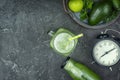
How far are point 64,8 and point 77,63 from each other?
258mm

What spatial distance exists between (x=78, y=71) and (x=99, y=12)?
284 millimetres

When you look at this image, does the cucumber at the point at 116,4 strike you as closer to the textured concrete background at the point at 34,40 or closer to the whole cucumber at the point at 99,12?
the whole cucumber at the point at 99,12

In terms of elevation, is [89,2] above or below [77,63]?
above

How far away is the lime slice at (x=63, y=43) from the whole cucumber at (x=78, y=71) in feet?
0.19

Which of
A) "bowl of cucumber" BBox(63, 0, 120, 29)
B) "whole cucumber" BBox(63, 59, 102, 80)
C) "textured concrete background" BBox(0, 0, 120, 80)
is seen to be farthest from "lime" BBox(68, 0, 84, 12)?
"whole cucumber" BBox(63, 59, 102, 80)

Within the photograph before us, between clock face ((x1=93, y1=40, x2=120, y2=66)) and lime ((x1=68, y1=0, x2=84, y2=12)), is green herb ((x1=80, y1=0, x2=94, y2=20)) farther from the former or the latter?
clock face ((x1=93, y1=40, x2=120, y2=66))

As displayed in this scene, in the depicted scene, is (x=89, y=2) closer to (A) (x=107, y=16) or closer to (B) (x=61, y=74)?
(A) (x=107, y=16)

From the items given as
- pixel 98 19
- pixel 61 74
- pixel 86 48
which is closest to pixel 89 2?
pixel 98 19

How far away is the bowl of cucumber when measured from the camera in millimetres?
2051

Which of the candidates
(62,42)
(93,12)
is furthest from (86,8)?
(62,42)

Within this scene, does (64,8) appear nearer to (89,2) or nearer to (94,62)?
(89,2)

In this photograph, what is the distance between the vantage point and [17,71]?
7.06 feet

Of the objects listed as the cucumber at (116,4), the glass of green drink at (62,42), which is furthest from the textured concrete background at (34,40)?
the cucumber at (116,4)

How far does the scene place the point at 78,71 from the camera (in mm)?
2105
